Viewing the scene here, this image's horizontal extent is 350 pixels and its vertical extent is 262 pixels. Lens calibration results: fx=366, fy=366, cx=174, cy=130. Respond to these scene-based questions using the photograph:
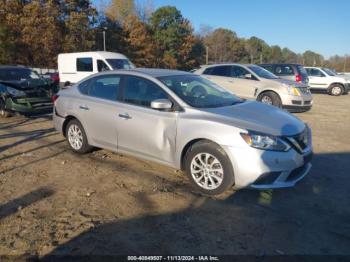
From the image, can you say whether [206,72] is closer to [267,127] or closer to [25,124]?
[25,124]

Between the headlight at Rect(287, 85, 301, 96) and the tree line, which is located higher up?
the tree line

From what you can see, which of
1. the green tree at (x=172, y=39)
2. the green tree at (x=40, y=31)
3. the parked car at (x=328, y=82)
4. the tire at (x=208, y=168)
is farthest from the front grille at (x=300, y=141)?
the green tree at (x=172, y=39)

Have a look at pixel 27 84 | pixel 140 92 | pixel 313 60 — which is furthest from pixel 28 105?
pixel 313 60

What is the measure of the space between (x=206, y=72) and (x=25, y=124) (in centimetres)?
680

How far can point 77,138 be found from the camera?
6.72 meters

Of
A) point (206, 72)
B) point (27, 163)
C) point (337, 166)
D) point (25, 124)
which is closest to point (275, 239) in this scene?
point (337, 166)

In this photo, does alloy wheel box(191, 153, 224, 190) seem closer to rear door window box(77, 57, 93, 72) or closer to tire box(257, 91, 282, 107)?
tire box(257, 91, 282, 107)

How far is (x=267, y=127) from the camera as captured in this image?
15.6ft

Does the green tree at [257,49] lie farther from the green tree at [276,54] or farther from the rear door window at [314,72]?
the rear door window at [314,72]

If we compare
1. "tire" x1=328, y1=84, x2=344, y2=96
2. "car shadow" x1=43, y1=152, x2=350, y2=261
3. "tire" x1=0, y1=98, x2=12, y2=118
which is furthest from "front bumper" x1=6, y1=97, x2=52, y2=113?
"tire" x1=328, y1=84, x2=344, y2=96

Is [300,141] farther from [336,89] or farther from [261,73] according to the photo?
[336,89]

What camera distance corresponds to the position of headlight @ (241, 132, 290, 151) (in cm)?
456

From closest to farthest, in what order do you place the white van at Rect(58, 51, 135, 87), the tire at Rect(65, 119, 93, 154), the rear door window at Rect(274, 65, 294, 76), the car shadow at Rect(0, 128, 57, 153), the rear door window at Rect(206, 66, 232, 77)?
the tire at Rect(65, 119, 93, 154), the car shadow at Rect(0, 128, 57, 153), the rear door window at Rect(206, 66, 232, 77), the white van at Rect(58, 51, 135, 87), the rear door window at Rect(274, 65, 294, 76)

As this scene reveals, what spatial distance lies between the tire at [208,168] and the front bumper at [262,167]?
0.10 meters
